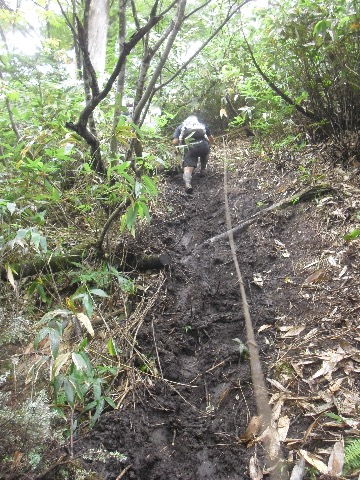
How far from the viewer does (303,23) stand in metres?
4.31

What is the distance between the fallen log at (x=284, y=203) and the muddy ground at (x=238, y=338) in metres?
0.06

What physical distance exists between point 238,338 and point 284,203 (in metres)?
2.05

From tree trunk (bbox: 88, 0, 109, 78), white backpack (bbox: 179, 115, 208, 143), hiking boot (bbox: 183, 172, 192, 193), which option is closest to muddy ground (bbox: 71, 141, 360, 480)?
hiking boot (bbox: 183, 172, 192, 193)

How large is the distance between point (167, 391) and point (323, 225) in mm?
2334

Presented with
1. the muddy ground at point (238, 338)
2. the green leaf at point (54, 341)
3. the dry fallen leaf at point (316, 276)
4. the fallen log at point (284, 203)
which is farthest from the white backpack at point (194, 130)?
the green leaf at point (54, 341)

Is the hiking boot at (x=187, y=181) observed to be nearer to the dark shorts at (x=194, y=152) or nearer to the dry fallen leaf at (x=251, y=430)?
the dark shorts at (x=194, y=152)

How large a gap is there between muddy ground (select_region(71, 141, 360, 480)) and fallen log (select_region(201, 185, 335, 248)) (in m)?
0.06

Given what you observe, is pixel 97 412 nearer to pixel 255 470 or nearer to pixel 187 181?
pixel 255 470

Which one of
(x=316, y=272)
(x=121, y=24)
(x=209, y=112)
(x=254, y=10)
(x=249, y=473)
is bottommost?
(x=249, y=473)

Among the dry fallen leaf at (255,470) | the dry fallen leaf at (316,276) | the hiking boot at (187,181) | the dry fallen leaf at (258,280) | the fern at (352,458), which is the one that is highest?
the hiking boot at (187,181)

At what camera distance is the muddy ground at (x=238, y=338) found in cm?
198

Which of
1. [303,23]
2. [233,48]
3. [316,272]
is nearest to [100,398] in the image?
[316,272]

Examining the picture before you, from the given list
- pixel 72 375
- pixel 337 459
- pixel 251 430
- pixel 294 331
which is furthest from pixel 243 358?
pixel 72 375

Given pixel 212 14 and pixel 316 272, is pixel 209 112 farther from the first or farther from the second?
pixel 316 272
